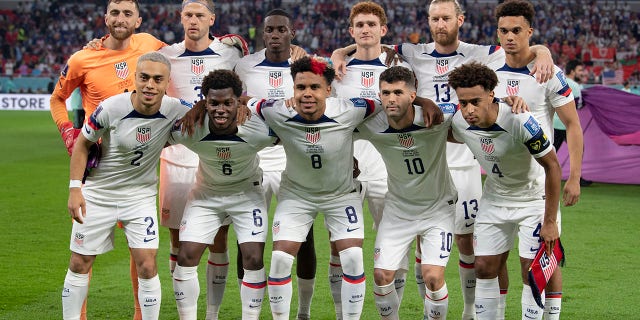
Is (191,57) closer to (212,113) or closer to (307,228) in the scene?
(212,113)

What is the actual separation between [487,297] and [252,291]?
1596 mm

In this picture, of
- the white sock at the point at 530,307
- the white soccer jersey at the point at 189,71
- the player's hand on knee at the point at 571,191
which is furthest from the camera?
the white soccer jersey at the point at 189,71

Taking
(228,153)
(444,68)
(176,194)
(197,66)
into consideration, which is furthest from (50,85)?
(228,153)

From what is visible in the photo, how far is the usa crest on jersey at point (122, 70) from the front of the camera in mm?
6961

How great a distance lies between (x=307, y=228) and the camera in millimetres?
6336

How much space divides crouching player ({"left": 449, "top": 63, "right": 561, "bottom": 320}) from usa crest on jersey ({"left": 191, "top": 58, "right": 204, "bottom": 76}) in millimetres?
2118

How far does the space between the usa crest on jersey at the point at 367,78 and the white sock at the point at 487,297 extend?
179cm

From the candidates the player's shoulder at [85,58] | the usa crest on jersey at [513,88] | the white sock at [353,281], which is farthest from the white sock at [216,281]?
the usa crest on jersey at [513,88]

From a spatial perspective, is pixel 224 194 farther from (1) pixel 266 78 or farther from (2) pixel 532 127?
(2) pixel 532 127

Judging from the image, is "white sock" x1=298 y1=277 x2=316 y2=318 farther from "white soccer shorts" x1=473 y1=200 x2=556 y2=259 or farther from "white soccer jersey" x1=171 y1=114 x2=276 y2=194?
"white soccer shorts" x1=473 y1=200 x2=556 y2=259

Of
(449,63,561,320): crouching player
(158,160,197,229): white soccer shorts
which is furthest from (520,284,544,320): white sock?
(158,160,197,229): white soccer shorts

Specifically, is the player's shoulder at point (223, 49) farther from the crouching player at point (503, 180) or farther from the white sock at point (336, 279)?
the crouching player at point (503, 180)

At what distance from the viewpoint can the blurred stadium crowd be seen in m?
34.6

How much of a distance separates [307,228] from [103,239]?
1.41m
